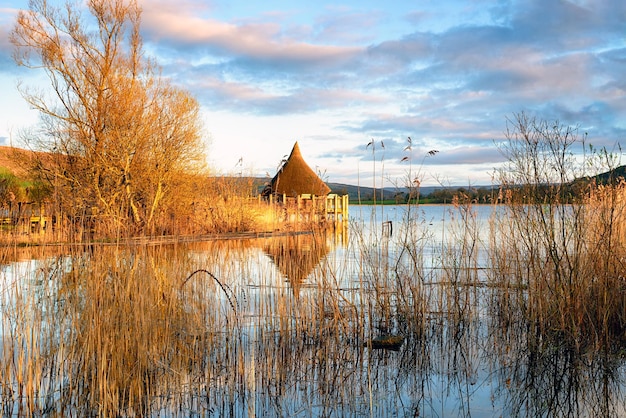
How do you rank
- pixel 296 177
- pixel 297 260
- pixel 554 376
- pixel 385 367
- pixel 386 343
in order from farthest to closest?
1. pixel 296 177
2. pixel 297 260
3. pixel 386 343
4. pixel 385 367
5. pixel 554 376

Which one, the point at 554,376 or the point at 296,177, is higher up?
the point at 296,177

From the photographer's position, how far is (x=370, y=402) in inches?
172

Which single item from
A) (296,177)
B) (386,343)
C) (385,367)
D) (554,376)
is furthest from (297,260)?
(296,177)

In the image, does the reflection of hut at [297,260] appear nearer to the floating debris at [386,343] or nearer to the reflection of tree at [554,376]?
the floating debris at [386,343]

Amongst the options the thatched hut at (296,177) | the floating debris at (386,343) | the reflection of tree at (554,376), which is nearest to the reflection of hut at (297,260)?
the floating debris at (386,343)

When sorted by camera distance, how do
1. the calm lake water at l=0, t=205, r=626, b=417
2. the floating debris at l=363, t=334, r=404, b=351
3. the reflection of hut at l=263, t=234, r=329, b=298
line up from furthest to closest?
the reflection of hut at l=263, t=234, r=329, b=298, the floating debris at l=363, t=334, r=404, b=351, the calm lake water at l=0, t=205, r=626, b=417

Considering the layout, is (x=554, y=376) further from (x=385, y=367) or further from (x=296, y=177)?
(x=296, y=177)

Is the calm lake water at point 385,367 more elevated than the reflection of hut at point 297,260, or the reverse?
the reflection of hut at point 297,260

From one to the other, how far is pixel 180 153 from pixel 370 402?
1798 centimetres

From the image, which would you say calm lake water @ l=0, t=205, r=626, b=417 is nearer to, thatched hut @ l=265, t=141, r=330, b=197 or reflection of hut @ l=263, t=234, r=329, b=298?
reflection of hut @ l=263, t=234, r=329, b=298

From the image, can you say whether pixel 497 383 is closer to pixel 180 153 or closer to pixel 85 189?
pixel 85 189

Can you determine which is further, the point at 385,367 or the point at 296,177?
the point at 296,177

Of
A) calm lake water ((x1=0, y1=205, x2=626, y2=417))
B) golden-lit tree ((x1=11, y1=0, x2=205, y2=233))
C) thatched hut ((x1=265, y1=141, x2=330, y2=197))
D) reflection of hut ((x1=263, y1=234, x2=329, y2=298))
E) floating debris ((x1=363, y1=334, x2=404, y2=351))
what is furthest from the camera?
thatched hut ((x1=265, y1=141, x2=330, y2=197))

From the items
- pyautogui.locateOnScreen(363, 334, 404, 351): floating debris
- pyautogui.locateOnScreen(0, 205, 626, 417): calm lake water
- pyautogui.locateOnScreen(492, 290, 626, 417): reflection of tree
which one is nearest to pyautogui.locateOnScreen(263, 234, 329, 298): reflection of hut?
pyautogui.locateOnScreen(0, 205, 626, 417): calm lake water
